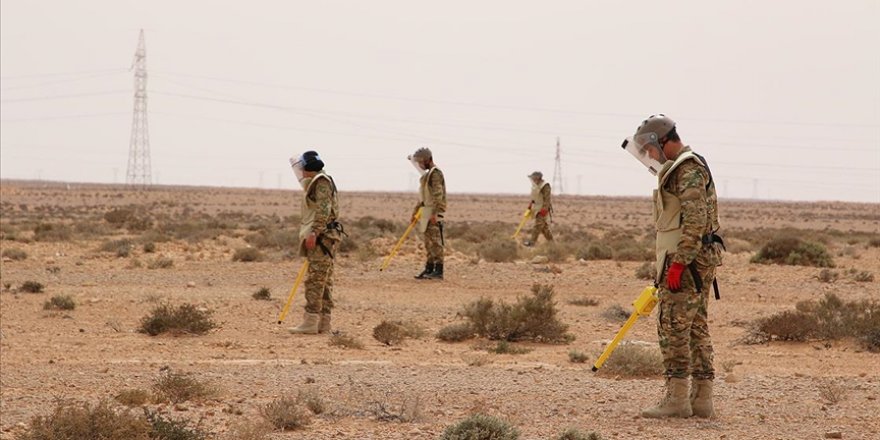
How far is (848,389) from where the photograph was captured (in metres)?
10.0

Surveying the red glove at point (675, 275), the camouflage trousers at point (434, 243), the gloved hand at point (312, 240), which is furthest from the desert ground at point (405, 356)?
the gloved hand at point (312, 240)

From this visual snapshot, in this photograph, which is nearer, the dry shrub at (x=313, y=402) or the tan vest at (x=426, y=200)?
the dry shrub at (x=313, y=402)

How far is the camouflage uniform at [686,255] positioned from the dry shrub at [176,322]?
7459 millimetres

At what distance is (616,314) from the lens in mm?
16438

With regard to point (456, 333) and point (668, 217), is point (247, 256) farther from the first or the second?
point (668, 217)

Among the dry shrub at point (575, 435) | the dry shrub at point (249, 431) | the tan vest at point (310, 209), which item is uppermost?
the tan vest at point (310, 209)

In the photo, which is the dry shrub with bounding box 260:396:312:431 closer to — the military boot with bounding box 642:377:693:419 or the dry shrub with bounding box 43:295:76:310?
the military boot with bounding box 642:377:693:419

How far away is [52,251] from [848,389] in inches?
862

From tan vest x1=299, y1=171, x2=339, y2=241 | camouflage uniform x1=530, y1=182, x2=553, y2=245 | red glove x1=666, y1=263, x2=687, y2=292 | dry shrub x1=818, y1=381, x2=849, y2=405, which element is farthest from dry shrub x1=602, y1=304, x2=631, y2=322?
camouflage uniform x1=530, y1=182, x2=553, y2=245

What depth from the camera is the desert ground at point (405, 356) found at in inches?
341

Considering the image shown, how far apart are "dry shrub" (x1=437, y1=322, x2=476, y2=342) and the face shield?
18.8ft

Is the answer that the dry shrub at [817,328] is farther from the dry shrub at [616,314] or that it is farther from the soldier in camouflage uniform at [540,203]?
the soldier in camouflage uniform at [540,203]

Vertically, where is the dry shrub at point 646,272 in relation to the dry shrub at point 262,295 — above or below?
above

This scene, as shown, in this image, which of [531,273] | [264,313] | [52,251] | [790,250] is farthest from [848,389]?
[52,251]
